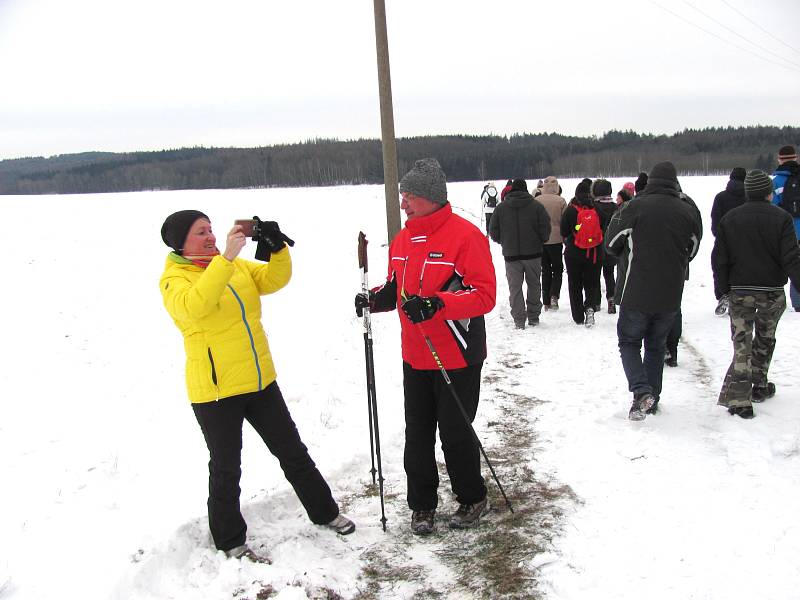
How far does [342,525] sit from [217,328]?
5.07 feet

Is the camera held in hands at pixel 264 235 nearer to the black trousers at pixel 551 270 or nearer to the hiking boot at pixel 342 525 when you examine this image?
the hiking boot at pixel 342 525

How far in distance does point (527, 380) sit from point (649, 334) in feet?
5.77

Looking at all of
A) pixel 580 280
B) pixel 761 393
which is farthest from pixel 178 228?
pixel 580 280

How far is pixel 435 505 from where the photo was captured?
4.02 meters

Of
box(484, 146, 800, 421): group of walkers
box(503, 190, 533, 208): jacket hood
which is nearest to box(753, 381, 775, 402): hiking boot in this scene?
box(484, 146, 800, 421): group of walkers

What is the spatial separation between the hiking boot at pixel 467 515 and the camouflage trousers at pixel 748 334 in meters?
2.81

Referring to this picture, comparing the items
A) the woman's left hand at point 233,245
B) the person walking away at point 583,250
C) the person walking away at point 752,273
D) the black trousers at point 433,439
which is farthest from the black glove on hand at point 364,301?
the person walking away at point 583,250

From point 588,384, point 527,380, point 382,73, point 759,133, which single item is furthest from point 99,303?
point 759,133

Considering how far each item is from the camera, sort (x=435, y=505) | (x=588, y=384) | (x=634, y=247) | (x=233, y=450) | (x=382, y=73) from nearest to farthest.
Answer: (x=233, y=450), (x=435, y=505), (x=634, y=247), (x=588, y=384), (x=382, y=73)

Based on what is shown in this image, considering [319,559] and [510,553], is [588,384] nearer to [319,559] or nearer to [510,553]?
[510,553]

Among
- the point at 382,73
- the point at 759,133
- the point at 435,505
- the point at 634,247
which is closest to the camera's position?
the point at 435,505

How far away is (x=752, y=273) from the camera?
5277mm

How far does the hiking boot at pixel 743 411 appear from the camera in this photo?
17.4 ft

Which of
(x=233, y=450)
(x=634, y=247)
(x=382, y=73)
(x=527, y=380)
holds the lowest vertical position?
(x=527, y=380)
